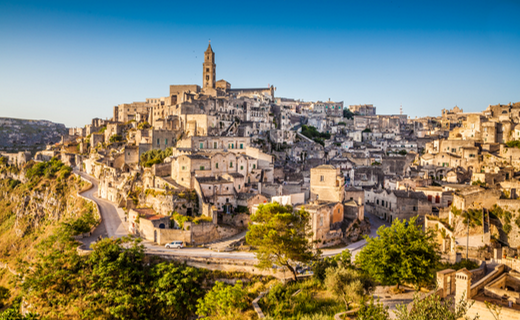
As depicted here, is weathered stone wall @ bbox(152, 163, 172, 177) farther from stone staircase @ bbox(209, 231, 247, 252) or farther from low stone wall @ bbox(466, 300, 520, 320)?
low stone wall @ bbox(466, 300, 520, 320)

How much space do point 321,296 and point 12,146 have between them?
13003cm

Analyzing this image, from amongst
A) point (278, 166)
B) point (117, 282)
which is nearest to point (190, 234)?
point (117, 282)

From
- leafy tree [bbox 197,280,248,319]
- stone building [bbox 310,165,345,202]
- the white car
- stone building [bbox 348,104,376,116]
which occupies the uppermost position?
stone building [bbox 348,104,376,116]

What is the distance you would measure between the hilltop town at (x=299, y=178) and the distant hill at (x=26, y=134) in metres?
35.3

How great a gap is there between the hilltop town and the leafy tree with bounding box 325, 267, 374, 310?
12.7 ft

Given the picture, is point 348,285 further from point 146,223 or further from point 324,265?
point 146,223

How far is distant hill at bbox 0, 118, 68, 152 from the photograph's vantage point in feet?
385

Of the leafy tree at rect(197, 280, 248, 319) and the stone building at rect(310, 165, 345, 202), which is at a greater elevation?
the stone building at rect(310, 165, 345, 202)

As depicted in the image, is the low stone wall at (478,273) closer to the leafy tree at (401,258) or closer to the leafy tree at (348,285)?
the leafy tree at (401,258)

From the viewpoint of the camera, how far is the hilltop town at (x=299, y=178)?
1144 inches

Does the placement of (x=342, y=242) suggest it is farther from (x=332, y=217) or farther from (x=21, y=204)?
(x=21, y=204)

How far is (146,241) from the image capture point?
33844mm

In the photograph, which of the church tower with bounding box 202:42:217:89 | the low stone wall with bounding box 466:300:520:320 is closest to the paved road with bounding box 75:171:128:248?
the low stone wall with bounding box 466:300:520:320

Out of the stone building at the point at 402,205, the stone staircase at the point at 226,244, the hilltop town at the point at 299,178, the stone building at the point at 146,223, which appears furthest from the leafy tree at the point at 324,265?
the stone building at the point at 402,205
